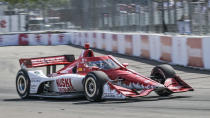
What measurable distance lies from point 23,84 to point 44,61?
783 millimetres

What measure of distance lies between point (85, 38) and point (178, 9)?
9639 millimetres

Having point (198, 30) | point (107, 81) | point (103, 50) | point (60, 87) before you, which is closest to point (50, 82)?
point (60, 87)

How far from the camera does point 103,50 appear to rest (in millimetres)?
22891

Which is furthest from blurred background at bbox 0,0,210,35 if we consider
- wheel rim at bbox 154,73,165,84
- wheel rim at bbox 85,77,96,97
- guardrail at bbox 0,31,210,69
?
wheel rim at bbox 85,77,96,97

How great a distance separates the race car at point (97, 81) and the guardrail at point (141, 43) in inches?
185

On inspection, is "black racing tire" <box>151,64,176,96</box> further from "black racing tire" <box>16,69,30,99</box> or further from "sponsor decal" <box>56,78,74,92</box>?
"black racing tire" <box>16,69,30,99</box>

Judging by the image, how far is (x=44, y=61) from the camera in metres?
11.1

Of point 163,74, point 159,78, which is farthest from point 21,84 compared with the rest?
point 163,74

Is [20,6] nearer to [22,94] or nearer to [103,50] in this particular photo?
[103,50]

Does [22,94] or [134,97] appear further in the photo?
[22,94]

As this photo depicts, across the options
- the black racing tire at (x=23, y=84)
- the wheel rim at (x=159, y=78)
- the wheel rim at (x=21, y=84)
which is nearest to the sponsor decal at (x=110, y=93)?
the wheel rim at (x=159, y=78)

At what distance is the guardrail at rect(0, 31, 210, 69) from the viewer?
14391 mm

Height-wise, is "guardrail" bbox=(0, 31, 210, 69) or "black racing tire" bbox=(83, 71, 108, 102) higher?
"guardrail" bbox=(0, 31, 210, 69)

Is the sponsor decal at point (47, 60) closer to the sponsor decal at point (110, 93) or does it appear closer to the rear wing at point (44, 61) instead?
the rear wing at point (44, 61)
